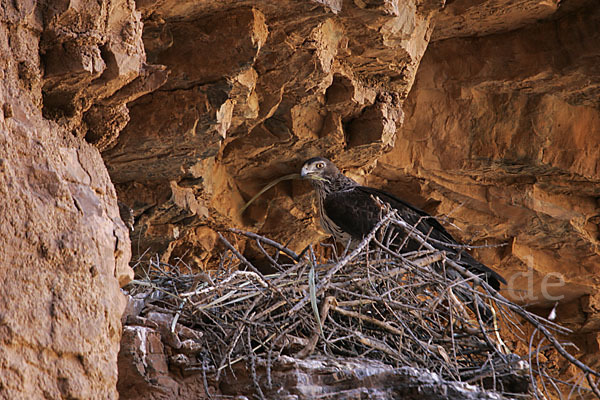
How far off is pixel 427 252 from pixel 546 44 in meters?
3.66

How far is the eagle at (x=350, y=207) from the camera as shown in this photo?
22.9 ft

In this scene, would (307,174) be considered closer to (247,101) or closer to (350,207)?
(350,207)

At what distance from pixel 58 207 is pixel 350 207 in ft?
14.2

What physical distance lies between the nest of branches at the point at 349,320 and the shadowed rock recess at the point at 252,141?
26 centimetres

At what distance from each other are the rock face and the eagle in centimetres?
362

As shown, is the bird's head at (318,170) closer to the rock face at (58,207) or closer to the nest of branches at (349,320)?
the nest of branches at (349,320)

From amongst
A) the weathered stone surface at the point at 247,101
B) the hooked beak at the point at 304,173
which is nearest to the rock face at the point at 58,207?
the weathered stone surface at the point at 247,101

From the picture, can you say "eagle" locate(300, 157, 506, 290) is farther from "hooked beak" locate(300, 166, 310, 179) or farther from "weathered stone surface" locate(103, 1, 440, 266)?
"weathered stone surface" locate(103, 1, 440, 266)

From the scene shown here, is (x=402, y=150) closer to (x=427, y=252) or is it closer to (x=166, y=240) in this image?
(x=166, y=240)

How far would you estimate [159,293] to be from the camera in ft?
15.0

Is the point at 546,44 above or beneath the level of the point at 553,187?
above

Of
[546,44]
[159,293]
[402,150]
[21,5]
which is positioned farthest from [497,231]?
[21,5]

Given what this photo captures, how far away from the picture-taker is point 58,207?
10.3ft

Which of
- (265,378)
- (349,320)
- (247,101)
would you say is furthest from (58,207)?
(247,101)
